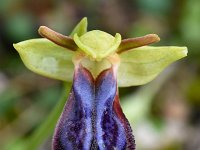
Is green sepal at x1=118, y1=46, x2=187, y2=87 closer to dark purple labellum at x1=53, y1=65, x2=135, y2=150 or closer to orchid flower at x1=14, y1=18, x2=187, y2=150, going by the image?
orchid flower at x1=14, y1=18, x2=187, y2=150

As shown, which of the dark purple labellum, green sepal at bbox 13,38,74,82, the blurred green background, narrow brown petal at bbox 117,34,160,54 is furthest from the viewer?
the blurred green background

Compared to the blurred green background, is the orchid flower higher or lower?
lower

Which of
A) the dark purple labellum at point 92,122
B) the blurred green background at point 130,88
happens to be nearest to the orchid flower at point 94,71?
the dark purple labellum at point 92,122

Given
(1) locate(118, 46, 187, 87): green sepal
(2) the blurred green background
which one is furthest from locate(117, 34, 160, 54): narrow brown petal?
(2) the blurred green background

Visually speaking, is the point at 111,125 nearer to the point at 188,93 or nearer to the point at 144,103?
the point at 144,103

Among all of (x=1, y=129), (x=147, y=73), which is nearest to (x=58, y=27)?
(x=1, y=129)

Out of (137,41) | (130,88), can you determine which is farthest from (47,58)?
(130,88)

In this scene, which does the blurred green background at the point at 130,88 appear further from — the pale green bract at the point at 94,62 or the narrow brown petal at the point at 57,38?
the narrow brown petal at the point at 57,38
